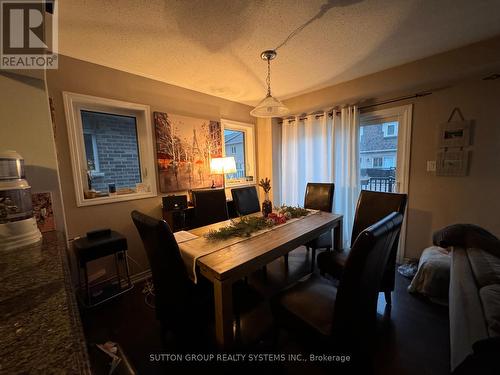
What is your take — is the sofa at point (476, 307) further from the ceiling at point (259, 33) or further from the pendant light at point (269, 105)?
the pendant light at point (269, 105)

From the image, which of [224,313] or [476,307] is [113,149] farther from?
[476,307]

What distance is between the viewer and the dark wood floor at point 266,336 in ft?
4.33

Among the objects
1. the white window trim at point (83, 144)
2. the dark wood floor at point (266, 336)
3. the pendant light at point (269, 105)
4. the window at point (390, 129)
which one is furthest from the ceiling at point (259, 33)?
the dark wood floor at point (266, 336)

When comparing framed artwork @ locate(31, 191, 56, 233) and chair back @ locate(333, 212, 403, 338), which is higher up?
framed artwork @ locate(31, 191, 56, 233)

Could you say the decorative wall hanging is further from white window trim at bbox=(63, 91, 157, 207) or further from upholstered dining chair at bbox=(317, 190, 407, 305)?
white window trim at bbox=(63, 91, 157, 207)

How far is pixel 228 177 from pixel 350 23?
2.53 metres

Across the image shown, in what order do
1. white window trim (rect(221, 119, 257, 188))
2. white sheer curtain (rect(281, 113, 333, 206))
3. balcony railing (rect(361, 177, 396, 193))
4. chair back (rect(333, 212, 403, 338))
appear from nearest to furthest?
chair back (rect(333, 212, 403, 338))
balcony railing (rect(361, 177, 396, 193))
white sheer curtain (rect(281, 113, 333, 206))
white window trim (rect(221, 119, 257, 188))

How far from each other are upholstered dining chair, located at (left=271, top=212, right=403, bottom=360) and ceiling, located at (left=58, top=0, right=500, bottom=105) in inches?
60.0

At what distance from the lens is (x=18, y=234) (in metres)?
1.16

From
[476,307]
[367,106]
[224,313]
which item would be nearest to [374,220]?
[476,307]

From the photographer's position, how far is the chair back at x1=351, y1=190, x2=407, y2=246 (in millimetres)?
1832

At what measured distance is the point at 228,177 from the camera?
357 centimetres

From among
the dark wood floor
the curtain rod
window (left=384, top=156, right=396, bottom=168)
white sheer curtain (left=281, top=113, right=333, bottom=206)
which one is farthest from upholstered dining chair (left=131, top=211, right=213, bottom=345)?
the curtain rod

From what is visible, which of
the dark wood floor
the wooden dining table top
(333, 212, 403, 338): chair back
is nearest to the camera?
(333, 212, 403, 338): chair back
